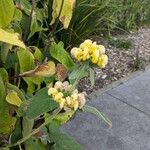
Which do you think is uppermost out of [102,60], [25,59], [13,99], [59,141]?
[102,60]

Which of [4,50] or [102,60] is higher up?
[102,60]

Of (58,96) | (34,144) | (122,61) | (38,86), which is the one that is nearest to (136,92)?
(122,61)

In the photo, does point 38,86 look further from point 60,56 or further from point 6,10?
point 6,10

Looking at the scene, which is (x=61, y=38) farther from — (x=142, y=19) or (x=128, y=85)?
(x=142, y=19)

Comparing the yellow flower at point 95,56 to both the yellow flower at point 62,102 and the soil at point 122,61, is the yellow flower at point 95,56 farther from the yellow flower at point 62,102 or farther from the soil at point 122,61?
the soil at point 122,61

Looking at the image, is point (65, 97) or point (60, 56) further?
point (60, 56)

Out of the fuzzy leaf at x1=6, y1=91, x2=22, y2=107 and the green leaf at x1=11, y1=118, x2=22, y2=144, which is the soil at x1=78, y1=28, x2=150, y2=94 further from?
the fuzzy leaf at x1=6, y1=91, x2=22, y2=107
